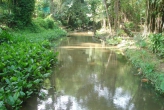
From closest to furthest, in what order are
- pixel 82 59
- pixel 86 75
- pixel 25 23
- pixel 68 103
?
pixel 68 103
pixel 86 75
pixel 82 59
pixel 25 23

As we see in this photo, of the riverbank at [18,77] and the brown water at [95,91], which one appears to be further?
the brown water at [95,91]

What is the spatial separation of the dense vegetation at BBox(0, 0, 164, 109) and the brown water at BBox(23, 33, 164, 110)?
44cm

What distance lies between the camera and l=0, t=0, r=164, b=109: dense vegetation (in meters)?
5.79

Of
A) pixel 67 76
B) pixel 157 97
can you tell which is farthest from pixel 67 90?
pixel 157 97

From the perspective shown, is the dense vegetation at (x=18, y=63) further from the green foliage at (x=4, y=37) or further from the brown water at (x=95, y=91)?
the brown water at (x=95, y=91)

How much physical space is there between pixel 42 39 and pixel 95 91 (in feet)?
31.4

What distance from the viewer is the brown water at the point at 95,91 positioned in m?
5.55

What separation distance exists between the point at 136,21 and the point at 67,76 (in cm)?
1826

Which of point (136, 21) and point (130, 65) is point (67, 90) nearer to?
point (130, 65)

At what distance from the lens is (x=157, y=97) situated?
624 cm

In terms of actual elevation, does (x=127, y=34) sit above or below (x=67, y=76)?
above

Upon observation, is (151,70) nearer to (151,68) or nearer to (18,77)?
(151,68)

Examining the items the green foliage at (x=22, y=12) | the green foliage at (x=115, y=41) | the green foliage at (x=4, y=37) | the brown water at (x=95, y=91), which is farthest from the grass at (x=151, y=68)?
the green foliage at (x=22, y=12)

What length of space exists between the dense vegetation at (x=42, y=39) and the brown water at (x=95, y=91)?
17.5 inches
